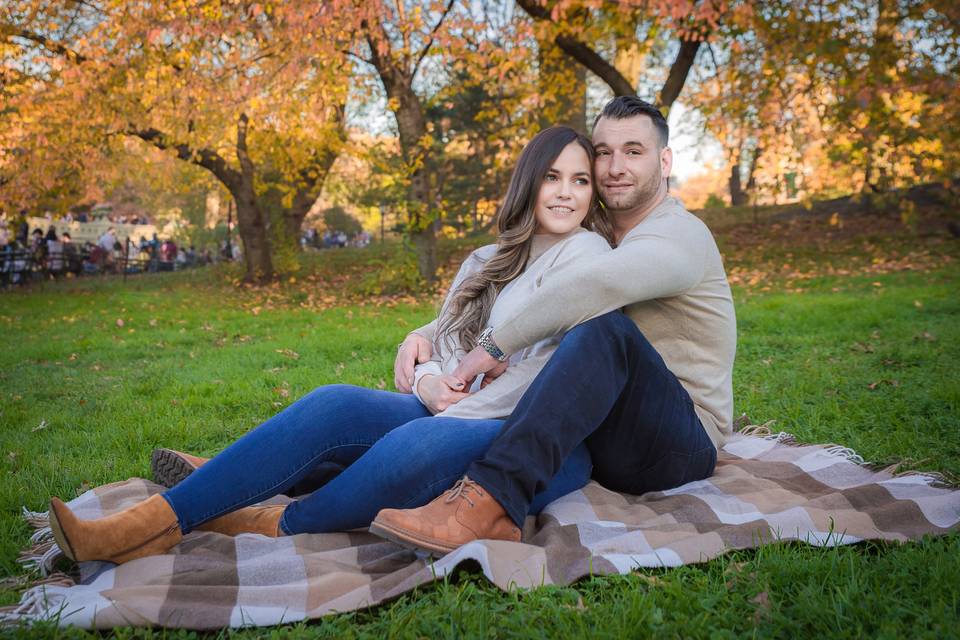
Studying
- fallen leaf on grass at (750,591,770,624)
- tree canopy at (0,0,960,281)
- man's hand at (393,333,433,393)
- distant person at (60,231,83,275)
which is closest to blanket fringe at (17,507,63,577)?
man's hand at (393,333,433,393)

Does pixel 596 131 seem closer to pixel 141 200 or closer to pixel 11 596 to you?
pixel 11 596

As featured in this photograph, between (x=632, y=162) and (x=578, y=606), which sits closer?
(x=578, y=606)

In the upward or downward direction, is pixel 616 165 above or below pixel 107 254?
above

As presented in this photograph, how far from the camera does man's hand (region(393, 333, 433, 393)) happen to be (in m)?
3.39

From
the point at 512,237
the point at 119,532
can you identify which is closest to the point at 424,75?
the point at 512,237

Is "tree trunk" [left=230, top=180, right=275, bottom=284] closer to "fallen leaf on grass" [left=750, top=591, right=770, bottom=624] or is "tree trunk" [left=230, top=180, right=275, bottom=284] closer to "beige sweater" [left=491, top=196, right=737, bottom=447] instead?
"beige sweater" [left=491, top=196, right=737, bottom=447]

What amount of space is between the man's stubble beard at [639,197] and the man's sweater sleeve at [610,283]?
0.36m

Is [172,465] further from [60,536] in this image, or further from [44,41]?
[44,41]

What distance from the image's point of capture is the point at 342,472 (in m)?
2.69

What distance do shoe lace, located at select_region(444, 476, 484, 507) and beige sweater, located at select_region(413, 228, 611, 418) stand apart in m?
0.35

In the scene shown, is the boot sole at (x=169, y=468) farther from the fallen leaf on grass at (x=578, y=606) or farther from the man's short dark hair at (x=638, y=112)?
the man's short dark hair at (x=638, y=112)

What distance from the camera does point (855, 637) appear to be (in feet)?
6.10

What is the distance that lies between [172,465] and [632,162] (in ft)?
7.62

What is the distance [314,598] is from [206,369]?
16.1ft
